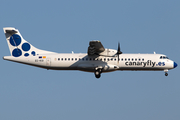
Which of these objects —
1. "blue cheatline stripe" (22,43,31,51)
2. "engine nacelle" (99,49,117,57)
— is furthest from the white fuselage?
"engine nacelle" (99,49,117,57)

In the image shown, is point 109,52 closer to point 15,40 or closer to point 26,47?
point 26,47

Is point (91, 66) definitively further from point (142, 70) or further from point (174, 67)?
point (174, 67)

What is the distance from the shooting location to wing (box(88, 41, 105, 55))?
36.5 meters

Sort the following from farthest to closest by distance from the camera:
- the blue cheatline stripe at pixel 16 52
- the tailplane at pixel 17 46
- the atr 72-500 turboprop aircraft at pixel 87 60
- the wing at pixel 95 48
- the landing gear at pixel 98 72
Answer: the tailplane at pixel 17 46
the blue cheatline stripe at pixel 16 52
the atr 72-500 turboprop aircraft at pixel 87 60
the landing gear at pixel 98 72
the wing at pixel 95 48

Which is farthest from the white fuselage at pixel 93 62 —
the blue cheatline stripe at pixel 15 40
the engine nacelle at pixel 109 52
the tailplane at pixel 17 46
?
the blue cheatline stripe at pixel 15 40

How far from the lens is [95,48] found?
37.8 metres

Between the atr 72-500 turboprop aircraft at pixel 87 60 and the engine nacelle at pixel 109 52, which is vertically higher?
the engine nacelle at pixel 109 52

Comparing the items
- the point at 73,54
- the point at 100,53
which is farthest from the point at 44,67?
the point at 100,53

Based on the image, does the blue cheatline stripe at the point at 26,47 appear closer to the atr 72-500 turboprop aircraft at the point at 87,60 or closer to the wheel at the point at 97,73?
the atr 72-500 turboprop aircraft at the point at 87,60

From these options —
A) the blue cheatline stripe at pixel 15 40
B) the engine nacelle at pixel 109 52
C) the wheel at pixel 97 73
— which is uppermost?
the blue cheatline stripe at pixel 15 40

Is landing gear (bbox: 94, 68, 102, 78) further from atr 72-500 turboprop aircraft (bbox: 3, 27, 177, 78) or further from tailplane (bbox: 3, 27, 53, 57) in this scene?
tailplane (bbox: 3, 27, 53, 57)

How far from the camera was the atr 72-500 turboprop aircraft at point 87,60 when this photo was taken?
3959 centimetres

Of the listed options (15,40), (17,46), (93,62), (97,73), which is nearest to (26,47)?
(17,46)

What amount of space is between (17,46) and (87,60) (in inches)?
347
